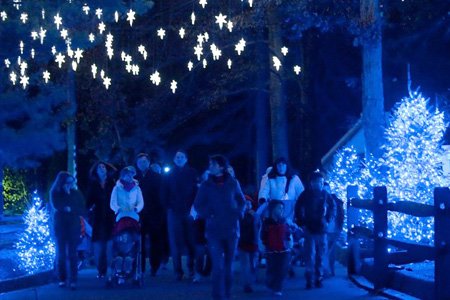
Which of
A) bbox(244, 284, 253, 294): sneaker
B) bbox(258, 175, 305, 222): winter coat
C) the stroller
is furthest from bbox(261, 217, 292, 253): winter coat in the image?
the stroller

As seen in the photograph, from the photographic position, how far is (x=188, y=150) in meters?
37.7

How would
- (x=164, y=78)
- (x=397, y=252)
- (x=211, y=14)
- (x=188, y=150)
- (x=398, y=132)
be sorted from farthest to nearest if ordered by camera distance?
(x=188, y=150)
(x=164, y=78)
(x=211, y=14)
(x=398, y=132)
(x=397, y=252)

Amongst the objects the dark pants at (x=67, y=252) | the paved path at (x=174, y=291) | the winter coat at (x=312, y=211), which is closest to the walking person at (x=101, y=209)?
the paved path at (x=174, y=291)

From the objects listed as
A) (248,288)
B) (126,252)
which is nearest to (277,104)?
(126,252)

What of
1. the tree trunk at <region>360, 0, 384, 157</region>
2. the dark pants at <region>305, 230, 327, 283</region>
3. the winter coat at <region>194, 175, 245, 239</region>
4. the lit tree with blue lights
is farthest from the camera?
the tree trunk at <region>360, 0, 384, 157</region>

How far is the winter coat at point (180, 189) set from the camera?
639 inches

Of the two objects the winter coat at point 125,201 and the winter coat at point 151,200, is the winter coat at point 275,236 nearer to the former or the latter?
the winter coat at point 125,201

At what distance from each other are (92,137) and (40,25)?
16583 millimetres

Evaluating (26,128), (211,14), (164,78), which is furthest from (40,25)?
(164,78)

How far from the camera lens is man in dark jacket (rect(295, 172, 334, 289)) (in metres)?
14.5

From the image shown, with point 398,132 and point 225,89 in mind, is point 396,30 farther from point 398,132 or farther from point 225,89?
point 398,132

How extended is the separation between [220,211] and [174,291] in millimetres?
2416

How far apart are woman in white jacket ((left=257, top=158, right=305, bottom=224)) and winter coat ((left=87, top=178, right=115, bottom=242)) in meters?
2.32

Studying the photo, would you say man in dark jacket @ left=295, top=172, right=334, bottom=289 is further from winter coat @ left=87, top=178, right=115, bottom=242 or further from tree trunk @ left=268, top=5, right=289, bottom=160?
tree trunk @ left=268, top=5, right=289, bottom=160
